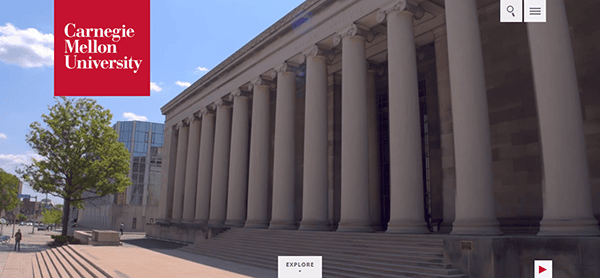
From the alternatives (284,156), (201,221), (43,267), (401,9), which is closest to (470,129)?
(401,9)

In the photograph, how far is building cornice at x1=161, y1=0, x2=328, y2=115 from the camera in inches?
1256

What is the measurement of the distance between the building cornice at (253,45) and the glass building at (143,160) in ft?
193

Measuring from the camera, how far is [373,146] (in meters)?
33.6

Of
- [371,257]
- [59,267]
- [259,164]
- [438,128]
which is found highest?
[438,128]

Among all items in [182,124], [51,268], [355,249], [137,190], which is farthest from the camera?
[137,190]

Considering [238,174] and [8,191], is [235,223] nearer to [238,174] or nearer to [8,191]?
[238,174]

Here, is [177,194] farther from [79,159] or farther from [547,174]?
[547,174]

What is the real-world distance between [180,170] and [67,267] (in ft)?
100

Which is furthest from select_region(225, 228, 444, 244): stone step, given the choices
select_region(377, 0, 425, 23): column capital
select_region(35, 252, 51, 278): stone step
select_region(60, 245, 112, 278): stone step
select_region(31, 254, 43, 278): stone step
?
select_region(31, 254, 43, 278): stone step

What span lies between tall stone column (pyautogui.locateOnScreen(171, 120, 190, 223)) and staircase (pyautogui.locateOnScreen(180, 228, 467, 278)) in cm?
2496

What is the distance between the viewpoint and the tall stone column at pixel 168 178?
57450mm

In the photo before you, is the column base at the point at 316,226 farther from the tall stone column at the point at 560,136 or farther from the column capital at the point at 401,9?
the tall stone column at the point at 560,136

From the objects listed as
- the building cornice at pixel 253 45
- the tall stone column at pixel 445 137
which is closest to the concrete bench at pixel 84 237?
the building cornice at pixel 253 45

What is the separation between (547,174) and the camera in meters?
16.8
